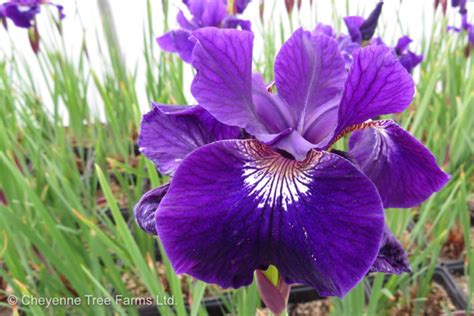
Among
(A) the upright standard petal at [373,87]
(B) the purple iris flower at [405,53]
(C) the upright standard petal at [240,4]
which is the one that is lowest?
(B) the purple iris flower at [405,53]

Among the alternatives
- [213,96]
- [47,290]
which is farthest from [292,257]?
[47,290]

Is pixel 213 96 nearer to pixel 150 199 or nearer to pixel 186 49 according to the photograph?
pixel 150 199

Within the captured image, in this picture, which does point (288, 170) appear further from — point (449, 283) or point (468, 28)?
point (468, 28)

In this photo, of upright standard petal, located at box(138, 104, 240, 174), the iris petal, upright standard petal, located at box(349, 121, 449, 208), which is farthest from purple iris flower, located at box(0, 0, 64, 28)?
upright standard petal, located at box(349, 121, 449, 208)

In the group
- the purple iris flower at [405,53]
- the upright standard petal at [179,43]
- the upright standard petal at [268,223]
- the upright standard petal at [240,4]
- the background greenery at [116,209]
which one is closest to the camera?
the upright standard petal at [268,223]

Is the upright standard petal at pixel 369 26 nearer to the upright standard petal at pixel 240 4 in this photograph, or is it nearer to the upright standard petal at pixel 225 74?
the upright standard petal at pixel 240 4

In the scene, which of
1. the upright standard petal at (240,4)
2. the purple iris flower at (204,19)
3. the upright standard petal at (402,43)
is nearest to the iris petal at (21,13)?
the purple iris flower at (204,19)

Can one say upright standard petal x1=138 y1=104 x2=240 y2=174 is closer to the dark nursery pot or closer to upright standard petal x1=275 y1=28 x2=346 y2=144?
upright standard petal x1=275 y1=28 x2=346 y2=144
